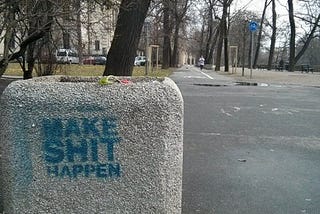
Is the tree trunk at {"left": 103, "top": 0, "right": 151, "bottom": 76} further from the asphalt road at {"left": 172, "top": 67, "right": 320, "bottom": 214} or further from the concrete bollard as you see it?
the concrete bollard

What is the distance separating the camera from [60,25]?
952cm

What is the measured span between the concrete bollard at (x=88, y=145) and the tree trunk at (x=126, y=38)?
22.6 feet

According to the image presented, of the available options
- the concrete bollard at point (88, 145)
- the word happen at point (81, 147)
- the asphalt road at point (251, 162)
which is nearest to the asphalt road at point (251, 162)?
the asphalt road at point (251, 162)

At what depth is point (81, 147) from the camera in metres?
3.18

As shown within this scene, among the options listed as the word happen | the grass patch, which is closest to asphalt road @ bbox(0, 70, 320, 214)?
the word happen

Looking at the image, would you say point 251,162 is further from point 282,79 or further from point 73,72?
point 282,79

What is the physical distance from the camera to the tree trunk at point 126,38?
994 cm

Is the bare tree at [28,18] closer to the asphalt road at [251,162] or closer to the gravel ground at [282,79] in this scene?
the asphalt road at [251,162]

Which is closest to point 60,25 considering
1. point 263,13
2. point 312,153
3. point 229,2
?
point 312,153

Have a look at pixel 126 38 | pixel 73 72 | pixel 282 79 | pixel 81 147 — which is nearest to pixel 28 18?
pixel 126 38

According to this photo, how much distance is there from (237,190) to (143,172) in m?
1.84

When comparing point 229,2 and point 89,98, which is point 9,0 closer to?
point 89,98

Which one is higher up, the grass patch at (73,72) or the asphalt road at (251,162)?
the grass patch at (73,72)

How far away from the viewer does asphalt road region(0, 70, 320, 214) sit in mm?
4316
